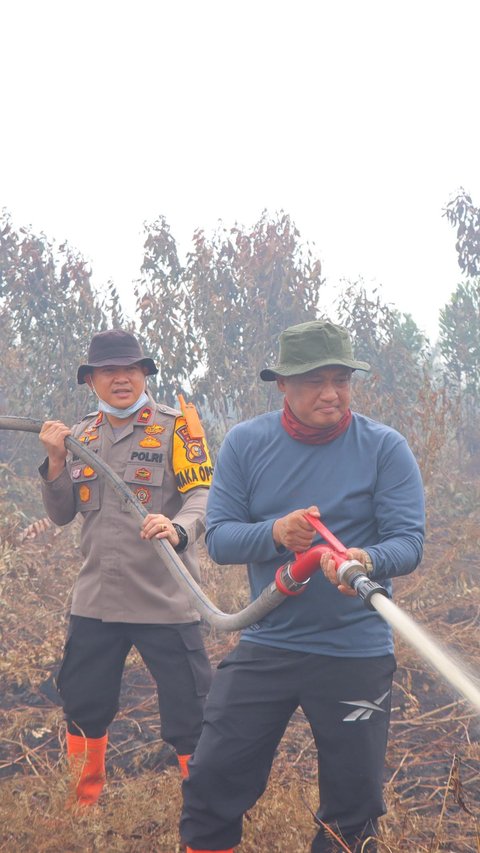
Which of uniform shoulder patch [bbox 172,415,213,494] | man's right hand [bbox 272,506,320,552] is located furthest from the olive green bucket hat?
uniform shoulder patch [bbox 172,415,213,494]

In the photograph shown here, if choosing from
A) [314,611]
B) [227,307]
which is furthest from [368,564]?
[227,307]

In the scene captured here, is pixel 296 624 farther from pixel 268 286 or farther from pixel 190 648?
pixel 268 286

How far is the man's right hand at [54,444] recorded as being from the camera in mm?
3729

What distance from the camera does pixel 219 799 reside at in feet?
8.82

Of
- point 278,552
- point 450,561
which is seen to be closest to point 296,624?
point 278,552

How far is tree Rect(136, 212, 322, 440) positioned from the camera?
10.5 meters

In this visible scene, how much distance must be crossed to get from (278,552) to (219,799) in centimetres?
82

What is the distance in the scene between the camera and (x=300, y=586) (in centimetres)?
266

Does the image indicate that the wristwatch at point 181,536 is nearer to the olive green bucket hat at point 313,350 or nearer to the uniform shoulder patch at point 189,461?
the uniform shoulder patch at point 189,461

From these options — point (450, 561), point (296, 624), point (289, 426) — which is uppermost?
point (289, 426)

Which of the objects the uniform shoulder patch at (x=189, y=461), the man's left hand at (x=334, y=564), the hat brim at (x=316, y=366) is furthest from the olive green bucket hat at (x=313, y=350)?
the uniform shoulder patch at (x=189, y=461)

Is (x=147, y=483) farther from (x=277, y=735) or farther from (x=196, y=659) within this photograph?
(x=277, y=735)

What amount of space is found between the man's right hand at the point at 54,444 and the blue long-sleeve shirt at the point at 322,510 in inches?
41.4

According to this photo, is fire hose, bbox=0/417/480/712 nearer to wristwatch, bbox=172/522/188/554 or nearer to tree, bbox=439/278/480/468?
wristwatch, bbox=172/522/188/554
